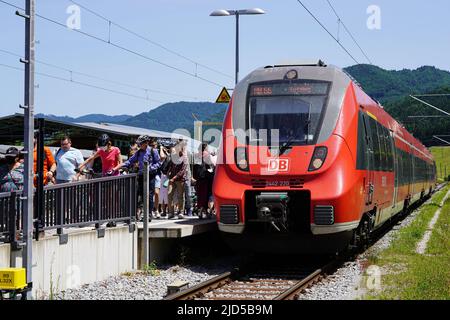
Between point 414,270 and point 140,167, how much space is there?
5.52 metres

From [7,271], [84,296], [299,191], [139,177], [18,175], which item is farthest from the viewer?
[139,177]

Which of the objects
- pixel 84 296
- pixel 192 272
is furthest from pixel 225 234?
pixel 84 296

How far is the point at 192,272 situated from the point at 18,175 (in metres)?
3.52

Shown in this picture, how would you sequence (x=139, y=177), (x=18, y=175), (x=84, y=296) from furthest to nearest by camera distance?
(x=139, y=177) < (x=18, y=175) < (x=84, y=296)

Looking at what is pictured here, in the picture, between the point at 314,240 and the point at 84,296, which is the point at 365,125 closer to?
the point at 314,240

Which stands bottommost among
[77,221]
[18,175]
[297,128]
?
[77,221]

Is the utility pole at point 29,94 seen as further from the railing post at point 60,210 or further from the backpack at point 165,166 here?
the backpack at point 165,166

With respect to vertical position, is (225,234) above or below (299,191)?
below

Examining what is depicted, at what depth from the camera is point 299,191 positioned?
11.6 metres

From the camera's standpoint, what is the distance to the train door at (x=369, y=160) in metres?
13.0

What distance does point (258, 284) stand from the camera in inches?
434

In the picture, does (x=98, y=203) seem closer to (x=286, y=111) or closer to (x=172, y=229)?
(x=172, y=229)

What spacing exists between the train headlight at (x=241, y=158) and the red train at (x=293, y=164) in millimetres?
16

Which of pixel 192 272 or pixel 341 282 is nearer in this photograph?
pixel 341 282
